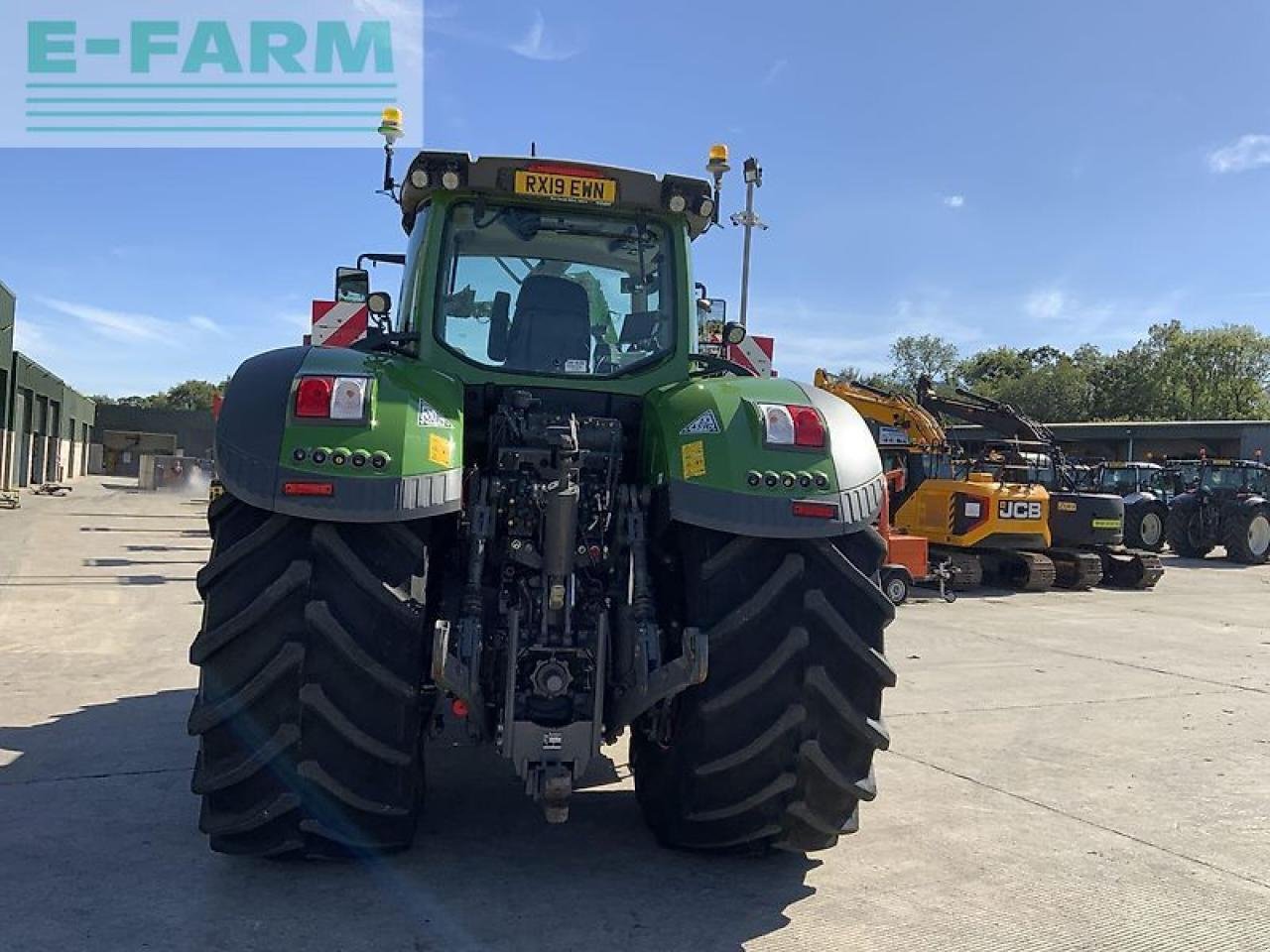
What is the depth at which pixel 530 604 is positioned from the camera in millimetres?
3723

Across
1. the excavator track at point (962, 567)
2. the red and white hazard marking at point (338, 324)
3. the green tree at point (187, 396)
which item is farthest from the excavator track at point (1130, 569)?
the green tree at point (187, 396)

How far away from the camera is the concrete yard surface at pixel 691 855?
10.7 ft

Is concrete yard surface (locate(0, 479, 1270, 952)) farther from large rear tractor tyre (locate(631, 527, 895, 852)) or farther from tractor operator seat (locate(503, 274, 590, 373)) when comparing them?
tractor operator seat (locate(503, 274, 590, 373))

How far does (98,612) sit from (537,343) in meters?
7.04

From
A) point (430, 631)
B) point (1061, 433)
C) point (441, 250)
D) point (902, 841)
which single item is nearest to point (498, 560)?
point (430, 631)

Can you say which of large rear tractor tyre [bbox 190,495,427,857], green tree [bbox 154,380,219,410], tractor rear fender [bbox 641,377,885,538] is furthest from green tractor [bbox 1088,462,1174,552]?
green tree [bbox 154,380,219,410]

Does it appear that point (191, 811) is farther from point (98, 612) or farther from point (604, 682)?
point (98, 612)

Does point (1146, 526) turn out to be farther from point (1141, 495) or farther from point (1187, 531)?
point (1187, 531)

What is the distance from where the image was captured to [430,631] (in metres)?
3.81

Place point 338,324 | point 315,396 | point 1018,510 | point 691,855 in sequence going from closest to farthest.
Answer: point 315,396, point 691,855, point 338,324, point 1018,510

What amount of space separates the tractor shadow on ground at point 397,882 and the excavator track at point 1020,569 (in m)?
12.0

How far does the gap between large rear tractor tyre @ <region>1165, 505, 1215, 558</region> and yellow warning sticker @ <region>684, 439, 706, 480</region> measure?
23104mm

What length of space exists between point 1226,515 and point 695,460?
75.7 ft

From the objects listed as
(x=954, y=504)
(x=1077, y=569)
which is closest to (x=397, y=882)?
(x=954, y=504)
